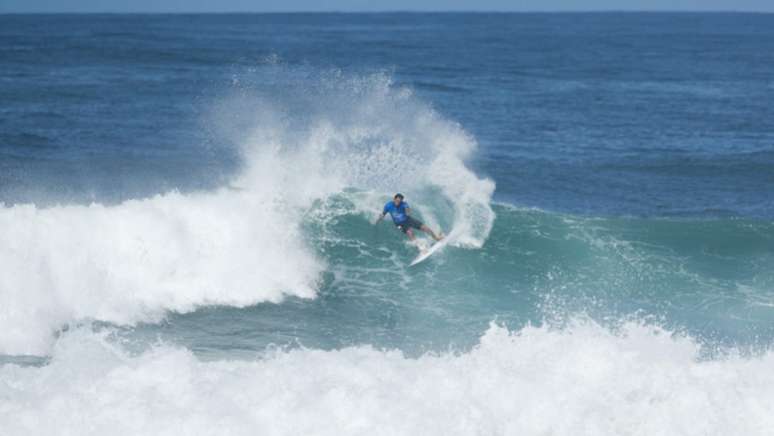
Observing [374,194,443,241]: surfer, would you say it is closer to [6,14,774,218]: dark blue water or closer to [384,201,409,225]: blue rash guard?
[384,201,409,225]: blue rash guard

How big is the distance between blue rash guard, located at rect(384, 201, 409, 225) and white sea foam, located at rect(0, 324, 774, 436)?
5886mm

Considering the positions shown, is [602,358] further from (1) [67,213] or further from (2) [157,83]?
(2) [157,83]

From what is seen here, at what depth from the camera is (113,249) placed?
17078 mm

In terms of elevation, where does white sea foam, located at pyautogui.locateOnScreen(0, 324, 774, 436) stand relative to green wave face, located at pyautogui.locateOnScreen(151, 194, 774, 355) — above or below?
above

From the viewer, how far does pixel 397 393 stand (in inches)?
456

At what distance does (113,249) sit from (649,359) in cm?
1025

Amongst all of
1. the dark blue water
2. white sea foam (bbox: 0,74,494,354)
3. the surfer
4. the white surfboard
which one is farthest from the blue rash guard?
the dark blue water

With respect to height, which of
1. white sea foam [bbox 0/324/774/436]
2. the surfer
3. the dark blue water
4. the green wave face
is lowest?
the dark blue water

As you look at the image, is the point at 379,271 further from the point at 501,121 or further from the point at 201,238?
the point at 501,121

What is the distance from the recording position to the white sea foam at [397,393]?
35.8 ft

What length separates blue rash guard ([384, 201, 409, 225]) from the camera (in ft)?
60.4

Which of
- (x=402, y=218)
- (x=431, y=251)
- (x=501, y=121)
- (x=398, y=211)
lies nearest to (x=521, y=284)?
(x=431, y=251)

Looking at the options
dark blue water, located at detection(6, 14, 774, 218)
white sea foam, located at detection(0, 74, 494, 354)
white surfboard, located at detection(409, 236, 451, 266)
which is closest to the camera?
white sea foam, located at detection(0, 74, 494, 354)

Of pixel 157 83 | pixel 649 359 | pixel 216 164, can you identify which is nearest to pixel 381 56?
pixel 157 83
